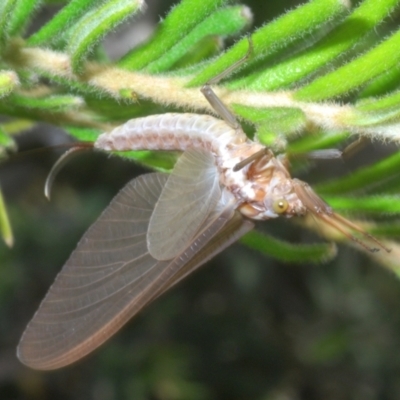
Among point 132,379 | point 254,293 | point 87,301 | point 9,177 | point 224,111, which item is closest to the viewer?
point 224,111

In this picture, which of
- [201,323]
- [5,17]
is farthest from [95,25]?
[201,323]

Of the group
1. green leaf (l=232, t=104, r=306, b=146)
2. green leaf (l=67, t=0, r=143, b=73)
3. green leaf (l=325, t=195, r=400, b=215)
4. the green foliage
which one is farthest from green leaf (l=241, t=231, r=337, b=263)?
green leaf (l=67, t=0, r=143, b=73)

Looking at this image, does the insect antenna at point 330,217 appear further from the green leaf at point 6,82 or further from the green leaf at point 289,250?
the green leaf at point 6,82

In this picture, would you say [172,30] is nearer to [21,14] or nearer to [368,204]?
[21,14]

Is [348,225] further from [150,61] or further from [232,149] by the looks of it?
[150,61]

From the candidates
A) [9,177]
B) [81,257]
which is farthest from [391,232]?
[9,177]

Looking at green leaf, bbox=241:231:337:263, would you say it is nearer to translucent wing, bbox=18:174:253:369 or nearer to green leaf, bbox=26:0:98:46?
translucent wing, bbox=18:174:253:369

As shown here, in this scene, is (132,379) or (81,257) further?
(132,379)
